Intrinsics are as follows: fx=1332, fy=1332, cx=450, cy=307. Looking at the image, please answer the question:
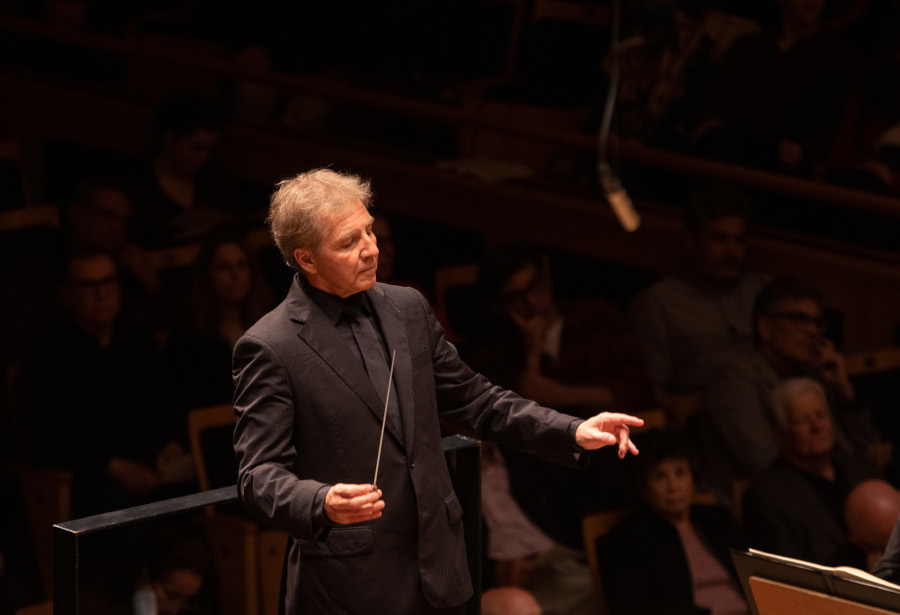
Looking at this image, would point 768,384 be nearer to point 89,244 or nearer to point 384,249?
point 384,249

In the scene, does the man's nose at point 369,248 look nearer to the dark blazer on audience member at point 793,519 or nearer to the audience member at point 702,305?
the dark blazer on audience member at point 793,519

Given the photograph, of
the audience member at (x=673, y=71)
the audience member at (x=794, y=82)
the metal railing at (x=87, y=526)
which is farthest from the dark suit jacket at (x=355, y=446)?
the audience member at (x=673, y=71)

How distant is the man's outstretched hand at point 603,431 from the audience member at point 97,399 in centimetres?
146

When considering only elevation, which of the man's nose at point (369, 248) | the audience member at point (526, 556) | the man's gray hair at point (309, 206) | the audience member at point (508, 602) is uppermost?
the man's gray hair at point (309, 206)

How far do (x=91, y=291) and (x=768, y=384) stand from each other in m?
1.42

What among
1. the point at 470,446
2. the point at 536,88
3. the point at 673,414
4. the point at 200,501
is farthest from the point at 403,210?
the point at 200,501

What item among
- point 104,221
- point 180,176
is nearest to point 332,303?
point 104,221

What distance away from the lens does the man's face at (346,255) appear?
4.15ft

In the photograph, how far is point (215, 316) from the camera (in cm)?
282

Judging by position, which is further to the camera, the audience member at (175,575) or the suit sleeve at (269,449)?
the audience member at (175,575)

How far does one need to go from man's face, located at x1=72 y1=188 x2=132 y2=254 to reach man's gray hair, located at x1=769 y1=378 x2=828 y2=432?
146 cm

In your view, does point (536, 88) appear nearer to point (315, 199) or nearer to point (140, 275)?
point (140, 275)

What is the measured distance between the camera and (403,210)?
3.48 m

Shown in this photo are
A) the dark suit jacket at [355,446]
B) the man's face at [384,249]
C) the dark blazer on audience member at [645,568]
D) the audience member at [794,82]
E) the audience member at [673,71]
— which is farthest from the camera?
the audience member at [673,71]
